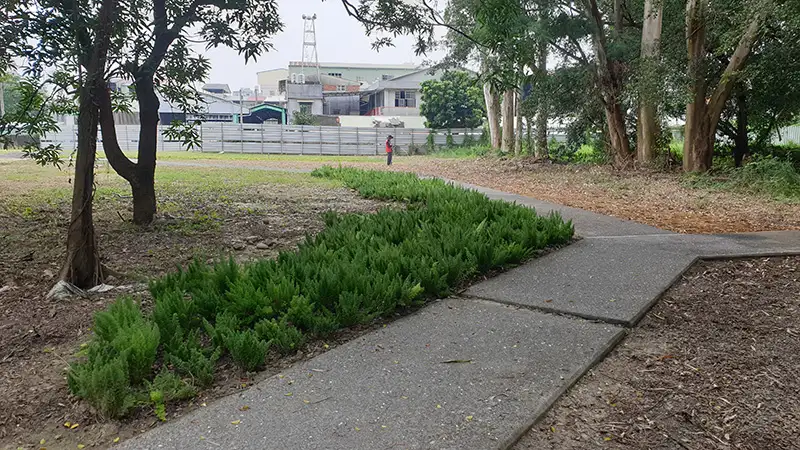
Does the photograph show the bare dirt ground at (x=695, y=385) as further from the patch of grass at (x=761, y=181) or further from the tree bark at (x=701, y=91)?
the tree bark at (x=701, y=91)

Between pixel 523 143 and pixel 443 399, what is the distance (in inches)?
896

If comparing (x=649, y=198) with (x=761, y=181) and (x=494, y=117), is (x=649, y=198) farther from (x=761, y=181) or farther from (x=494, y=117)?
(x=494, y=117)

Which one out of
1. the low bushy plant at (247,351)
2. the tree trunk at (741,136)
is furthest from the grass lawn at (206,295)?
the tree trunk at (741,136)

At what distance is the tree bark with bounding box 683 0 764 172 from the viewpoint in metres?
11.5

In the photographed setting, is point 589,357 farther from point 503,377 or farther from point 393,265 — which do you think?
point 393,265

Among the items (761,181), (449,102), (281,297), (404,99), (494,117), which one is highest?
(404,99)

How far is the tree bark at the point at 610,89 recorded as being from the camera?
14.5 meters

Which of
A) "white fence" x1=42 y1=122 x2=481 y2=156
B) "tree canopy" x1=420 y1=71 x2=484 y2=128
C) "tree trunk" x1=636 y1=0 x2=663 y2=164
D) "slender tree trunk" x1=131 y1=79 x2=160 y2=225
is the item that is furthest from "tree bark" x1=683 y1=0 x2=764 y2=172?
"tree canopy" x1=420 y1=71 x2=484 y2=128

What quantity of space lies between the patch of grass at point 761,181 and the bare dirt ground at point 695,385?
24.0ft

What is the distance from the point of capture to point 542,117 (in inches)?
714

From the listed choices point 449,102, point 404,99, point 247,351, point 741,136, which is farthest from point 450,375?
point 404,99

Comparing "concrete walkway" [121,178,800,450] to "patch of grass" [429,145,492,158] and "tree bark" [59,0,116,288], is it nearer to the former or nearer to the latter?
"tree bark" [59,0,116,288]

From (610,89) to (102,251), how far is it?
43.3 ft

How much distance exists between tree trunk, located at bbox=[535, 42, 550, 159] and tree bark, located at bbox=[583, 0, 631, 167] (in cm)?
133
